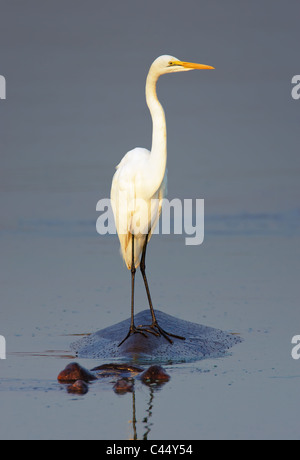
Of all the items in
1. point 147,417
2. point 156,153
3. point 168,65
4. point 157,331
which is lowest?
point 147,417

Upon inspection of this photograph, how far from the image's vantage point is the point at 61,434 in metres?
4.90

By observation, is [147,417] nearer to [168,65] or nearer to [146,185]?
[146,185]

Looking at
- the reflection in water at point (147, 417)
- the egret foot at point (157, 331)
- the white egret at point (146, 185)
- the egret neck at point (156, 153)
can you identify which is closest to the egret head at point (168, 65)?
the white egret at point (146, 185)

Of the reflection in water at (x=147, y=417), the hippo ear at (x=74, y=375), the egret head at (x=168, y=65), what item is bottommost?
the reflection in water at (x=147, y=417)

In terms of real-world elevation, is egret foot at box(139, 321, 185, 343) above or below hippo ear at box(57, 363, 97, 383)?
above

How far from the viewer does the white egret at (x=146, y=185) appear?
24.0ft

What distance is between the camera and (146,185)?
24.2 ft

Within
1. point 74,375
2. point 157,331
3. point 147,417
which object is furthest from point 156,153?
point 147,417

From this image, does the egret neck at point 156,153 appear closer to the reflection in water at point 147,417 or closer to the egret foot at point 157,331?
the egret foot at point 157,331

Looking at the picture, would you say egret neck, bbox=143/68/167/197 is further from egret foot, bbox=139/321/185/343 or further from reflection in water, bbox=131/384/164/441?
reflection in water, bbox=131/384/164/441

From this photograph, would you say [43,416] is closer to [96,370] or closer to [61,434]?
[61,434]

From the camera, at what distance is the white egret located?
24.0ft

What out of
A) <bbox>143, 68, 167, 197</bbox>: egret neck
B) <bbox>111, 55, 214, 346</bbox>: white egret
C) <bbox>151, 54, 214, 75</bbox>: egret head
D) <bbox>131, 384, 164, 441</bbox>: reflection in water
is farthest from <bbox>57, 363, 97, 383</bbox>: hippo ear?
<bbox>151, 54, 214, 75</bbox>: egret head

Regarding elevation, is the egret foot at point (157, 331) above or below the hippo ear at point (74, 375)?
above
